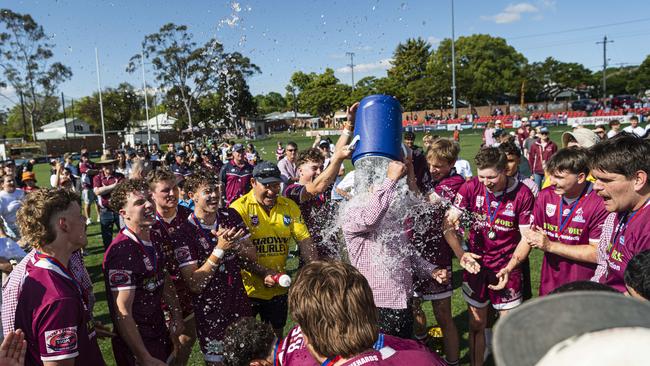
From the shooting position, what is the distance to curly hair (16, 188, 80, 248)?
8.41 feet

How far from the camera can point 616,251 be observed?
273cm

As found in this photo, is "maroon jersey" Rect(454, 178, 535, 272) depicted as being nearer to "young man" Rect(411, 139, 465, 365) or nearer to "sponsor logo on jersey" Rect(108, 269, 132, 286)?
"young man" Rect(411, 139, 465, 365)

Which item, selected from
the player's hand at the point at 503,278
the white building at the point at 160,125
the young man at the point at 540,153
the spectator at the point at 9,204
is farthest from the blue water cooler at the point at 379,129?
the white building at the point at 160,125

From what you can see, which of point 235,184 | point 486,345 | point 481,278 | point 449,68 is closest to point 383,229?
point 481,278

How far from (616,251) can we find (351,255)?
1.76 meters

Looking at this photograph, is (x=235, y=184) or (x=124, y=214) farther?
(x=235, y=184)

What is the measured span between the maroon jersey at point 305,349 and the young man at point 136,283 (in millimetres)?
1234

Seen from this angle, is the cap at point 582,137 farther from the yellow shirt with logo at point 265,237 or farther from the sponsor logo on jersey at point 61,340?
the sponsor logo on jersey at point 61,340

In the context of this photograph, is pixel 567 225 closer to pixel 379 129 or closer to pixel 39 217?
pixel 379 129

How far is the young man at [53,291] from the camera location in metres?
2.32

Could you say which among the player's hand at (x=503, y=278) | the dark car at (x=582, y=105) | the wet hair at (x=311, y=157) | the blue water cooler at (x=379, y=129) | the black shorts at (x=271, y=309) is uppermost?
the dark car at (x=582, y=105)

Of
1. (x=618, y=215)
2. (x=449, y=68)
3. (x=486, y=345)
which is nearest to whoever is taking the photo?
(x=618, y=215)

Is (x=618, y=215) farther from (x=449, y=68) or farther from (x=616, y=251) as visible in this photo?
(x=449, y=68)

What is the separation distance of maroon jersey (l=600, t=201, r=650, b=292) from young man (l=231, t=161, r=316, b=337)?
8.02ft
